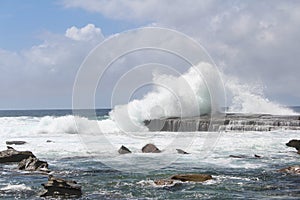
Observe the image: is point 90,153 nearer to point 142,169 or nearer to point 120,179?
point 142,169

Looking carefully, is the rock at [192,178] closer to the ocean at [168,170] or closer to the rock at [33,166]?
the ocean at [168,170]

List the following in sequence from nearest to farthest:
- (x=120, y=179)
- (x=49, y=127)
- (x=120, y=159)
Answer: (x=120, y=179)
(x=120, y=159)
(x=49, y=127)

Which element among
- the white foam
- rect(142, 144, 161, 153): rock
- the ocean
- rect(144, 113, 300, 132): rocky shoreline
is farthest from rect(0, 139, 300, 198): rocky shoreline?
rect(144, 113, 300, 132): rocky shoreline

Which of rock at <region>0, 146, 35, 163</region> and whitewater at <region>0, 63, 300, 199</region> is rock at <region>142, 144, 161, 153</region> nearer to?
whitewater at <region>0, 63, 300, 199</region>

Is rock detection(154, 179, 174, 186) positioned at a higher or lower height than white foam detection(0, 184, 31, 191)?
higher

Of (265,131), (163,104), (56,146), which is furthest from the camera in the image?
(163,104)

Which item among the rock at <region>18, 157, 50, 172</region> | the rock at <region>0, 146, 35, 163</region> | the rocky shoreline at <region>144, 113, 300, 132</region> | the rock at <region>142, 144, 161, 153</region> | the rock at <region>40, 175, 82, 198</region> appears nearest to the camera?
the rock at <region>40, 175, 82, 198</region>

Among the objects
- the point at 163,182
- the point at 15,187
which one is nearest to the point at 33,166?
the point at 15,187

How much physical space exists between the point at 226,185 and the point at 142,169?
18.3 feet

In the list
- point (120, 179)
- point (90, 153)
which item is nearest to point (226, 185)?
point (120, 179)

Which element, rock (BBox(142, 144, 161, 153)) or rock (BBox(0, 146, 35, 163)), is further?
rock (BBox(142, 144, 161, 153))

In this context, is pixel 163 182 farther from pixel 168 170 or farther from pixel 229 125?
pixel 229 125

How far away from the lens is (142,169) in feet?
75.6

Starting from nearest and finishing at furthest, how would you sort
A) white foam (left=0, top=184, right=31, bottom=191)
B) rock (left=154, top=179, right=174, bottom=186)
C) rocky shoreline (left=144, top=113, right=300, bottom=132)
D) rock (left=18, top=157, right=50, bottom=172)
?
white foam (left=0, top=184, right=31, bottom=191), rock (left=154, top=179, right=174, bottom=186), rock (left=18, top=157, right=50, bottom=172), rocky shoreline (left=144, top=113, right=300, bottom=132)
